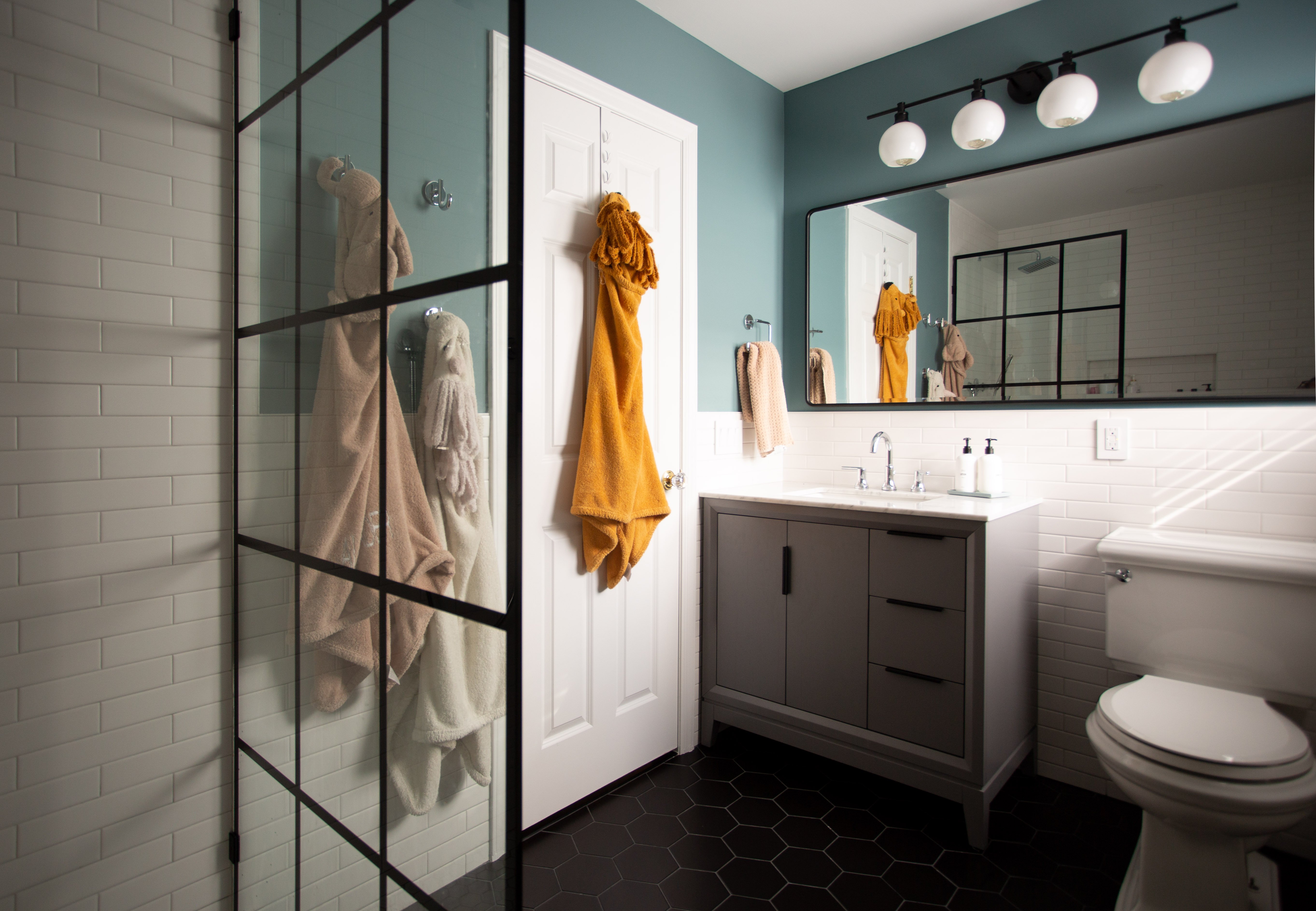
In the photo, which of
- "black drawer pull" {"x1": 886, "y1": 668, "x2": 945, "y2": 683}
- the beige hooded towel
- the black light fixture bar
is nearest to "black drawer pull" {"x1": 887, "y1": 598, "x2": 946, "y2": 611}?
"black drawer pull" {"x1": 886, "y1": 668, "x2": 945, "y2": 683}

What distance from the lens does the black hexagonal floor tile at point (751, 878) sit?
1.61 m

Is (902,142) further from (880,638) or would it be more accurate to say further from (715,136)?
(880,638)

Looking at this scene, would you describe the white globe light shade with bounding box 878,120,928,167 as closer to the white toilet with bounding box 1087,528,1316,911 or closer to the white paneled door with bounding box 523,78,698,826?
the white paneled door with bounding box 523,78,698,826

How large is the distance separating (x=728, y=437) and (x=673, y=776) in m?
1.18

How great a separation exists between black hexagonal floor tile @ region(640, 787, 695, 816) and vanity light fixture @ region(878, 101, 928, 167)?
7.34 ft

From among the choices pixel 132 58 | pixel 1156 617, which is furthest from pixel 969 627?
pixel 132 58

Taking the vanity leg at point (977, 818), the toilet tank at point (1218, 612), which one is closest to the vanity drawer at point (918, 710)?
the vanity leg at point (977, 818)

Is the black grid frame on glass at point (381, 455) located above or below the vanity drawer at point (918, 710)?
above

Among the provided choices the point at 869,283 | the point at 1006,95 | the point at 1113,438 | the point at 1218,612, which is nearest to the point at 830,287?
the point at 869,283

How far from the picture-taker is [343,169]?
1110mm

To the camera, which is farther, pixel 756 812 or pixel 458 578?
pixel 756 812

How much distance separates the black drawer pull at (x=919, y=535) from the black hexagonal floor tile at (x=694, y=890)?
102cm

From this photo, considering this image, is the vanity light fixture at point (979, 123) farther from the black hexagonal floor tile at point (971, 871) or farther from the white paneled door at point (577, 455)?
the black hexagonal floor tile at point (971, 871)

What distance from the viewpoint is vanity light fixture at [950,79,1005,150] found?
2.12m
